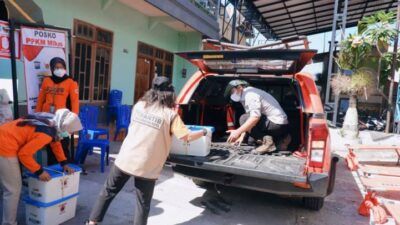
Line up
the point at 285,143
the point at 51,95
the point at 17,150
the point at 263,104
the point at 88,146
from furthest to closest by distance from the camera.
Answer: the point at 88,146 < the point at 285,143 < the point at 263,104 < the point at 51,95 < the point at 17,150

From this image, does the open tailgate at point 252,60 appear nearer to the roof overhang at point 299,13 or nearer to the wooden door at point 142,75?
the wooden door at point 142,75

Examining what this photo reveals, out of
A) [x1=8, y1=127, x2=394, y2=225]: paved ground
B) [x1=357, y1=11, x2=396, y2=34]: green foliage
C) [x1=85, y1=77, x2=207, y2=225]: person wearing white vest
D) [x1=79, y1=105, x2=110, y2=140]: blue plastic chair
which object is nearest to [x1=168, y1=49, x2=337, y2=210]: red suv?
[x1=8, y1=127, x2=394, y2=225]: paved ground

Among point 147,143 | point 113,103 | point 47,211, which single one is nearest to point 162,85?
point 147,143

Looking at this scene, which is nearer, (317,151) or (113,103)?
(317,151)

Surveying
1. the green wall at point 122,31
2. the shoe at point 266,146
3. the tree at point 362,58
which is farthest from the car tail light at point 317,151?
the tree at point 362,58

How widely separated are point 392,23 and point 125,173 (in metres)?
10.0

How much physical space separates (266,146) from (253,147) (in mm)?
371

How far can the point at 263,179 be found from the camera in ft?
11.5

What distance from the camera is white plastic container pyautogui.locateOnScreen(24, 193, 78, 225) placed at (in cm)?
312

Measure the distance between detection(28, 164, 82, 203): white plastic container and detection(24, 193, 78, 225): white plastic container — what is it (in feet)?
0.13

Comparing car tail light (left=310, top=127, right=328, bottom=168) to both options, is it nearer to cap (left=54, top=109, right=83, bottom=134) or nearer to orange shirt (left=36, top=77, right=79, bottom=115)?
cap (left=54, top=109, right=83, bottom=134)

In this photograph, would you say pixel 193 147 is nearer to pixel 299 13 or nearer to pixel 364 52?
pixel 364 52

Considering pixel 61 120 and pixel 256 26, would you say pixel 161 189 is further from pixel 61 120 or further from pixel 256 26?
pixel 256 26

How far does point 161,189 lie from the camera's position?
4715mm
